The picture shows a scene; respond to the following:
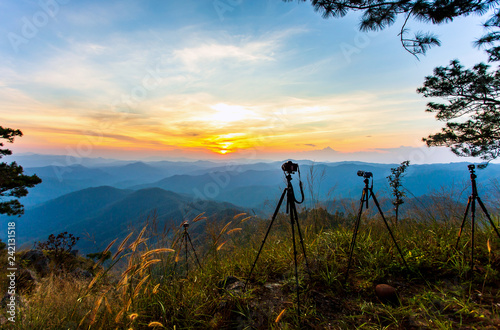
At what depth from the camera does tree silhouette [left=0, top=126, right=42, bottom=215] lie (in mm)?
13695

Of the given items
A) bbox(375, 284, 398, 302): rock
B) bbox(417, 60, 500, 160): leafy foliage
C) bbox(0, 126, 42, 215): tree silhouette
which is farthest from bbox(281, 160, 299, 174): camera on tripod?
bbox(0, 126, 42, 215): tree silhouette

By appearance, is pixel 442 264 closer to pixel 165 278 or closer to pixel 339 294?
pixel 339 294

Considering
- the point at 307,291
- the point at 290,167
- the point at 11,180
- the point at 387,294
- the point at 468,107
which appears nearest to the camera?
the point at 387,294

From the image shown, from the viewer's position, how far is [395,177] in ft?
30.9

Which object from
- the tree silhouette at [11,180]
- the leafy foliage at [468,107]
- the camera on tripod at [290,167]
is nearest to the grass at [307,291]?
the camera on tripod at [290,167]

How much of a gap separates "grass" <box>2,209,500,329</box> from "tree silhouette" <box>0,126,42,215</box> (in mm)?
16350

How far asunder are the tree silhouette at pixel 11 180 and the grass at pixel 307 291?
16350mm

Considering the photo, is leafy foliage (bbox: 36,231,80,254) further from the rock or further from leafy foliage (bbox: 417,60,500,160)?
leafy foliage (bbox: 417,60,500,160)

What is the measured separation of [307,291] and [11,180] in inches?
791

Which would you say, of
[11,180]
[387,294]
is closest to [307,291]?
[387,294]

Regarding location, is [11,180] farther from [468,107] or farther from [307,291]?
[468,107]

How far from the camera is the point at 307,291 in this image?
114 inches

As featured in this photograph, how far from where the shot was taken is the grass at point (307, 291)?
2303 millimetres

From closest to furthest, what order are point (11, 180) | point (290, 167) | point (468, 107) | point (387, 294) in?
point (387, 294) < point (290, 167) < point (468, 107) < point (11, 180)
